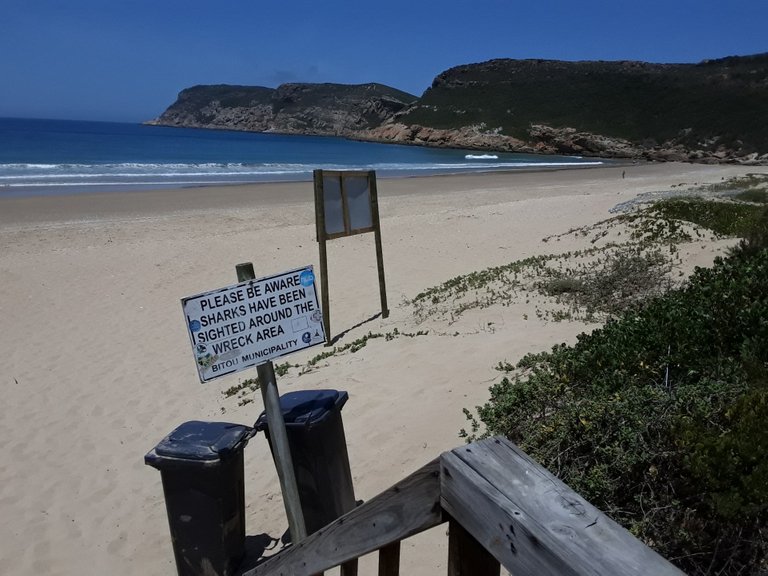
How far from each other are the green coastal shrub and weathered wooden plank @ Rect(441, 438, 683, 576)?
4.65 ft

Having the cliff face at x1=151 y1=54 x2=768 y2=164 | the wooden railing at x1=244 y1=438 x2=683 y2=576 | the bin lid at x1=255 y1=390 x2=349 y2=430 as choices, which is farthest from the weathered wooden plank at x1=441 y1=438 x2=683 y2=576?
the cliff face at x1=151 y1=54 x2=768 y2=164

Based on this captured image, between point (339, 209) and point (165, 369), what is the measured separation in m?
2.74

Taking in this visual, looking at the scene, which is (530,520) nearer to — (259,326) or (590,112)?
(259,326)

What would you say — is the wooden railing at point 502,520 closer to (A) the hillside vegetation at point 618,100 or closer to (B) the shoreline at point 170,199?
(B) the shoreline at point 170,199

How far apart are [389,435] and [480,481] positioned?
3.50 meters

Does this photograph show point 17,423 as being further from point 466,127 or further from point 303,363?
point 466,127

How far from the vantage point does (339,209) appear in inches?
311

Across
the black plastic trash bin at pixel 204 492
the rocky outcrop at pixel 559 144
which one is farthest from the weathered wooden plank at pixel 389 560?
the rocky outcrop at pixel 559 144

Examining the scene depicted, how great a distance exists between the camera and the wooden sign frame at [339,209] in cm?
758

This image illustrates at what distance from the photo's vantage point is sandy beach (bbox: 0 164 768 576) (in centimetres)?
436

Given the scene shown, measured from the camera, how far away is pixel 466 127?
320ft

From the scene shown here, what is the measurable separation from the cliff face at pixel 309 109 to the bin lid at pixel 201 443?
134m

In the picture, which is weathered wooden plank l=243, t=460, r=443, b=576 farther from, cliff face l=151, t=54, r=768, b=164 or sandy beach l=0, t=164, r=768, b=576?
cliff face l=151, t=54, r=768, b=164

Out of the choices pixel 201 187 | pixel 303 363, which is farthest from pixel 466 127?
pixel 303 363
